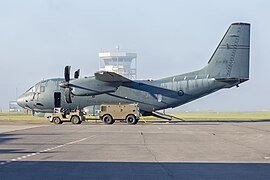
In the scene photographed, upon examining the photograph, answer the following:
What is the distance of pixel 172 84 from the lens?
5541cm

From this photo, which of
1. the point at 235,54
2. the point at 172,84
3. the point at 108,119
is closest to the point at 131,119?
the point at 108,119

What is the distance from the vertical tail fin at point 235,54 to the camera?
180ft

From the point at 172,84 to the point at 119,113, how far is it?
250 inches

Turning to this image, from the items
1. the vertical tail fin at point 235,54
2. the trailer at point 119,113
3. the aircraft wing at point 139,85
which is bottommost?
the trailer at point 119,113

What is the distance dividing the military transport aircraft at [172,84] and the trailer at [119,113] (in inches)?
83.8

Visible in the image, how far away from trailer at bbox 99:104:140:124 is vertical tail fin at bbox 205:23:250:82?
8.96 meters

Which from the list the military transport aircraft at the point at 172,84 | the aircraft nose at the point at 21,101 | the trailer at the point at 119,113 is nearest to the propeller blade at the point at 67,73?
the military transport aircraft at the point at 172,84

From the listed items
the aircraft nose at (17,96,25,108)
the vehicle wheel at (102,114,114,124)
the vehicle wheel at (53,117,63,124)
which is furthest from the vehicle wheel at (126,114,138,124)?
the aircraft nose at (17,96,25,108)

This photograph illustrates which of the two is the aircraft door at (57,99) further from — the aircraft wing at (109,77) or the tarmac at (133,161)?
the tarmac at (133,161)

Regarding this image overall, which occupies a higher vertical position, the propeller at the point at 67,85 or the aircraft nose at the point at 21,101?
the propeller at the point at 67,85

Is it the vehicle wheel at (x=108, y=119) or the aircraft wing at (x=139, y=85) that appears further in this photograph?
the aircraft wing at (x=139, y=85)

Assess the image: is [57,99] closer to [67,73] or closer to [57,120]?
[57,120]

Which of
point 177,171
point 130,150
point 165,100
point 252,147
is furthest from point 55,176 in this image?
point 165,100

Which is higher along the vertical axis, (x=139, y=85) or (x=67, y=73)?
(x=67, y=73)
